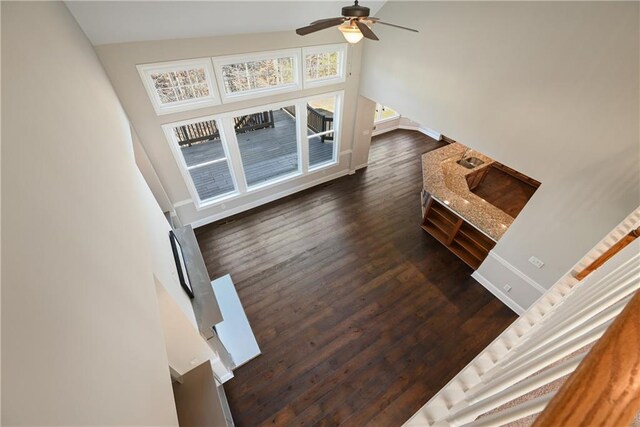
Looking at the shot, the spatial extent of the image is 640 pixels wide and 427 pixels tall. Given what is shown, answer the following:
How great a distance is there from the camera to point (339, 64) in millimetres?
5164

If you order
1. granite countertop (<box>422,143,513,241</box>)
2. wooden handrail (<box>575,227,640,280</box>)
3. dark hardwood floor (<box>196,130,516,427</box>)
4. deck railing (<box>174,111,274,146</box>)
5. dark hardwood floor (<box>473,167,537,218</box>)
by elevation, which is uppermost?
wooden handrail (<box>575,227,640,280</box>)

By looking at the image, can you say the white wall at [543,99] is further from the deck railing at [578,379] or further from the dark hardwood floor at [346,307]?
the deck railing at [578,379]

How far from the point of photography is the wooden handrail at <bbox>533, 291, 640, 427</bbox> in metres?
0.47

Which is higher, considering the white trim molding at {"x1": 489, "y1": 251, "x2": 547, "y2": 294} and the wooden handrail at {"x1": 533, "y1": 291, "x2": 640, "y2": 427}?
the wooden handrail at {"x1": 533, "y1": 291, "x2": 640, "y2": 427}

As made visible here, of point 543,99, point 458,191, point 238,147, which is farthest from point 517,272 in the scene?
point 238,147

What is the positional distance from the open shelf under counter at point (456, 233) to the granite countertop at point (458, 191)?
146 millimetres

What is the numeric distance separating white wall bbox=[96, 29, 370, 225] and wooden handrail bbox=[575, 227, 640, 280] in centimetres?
468

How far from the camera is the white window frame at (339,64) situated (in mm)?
4633

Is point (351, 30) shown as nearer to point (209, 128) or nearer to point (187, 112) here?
point (187, 112)

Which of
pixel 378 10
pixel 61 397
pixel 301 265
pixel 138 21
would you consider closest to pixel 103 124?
pixel 138 21

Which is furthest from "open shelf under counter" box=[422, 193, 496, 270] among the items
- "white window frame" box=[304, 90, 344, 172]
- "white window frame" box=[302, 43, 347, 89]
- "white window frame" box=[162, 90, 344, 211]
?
"white window frame" box=[302, 43, 347, 89]

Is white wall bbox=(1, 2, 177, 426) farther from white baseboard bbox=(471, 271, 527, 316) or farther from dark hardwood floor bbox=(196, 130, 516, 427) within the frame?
white baseboard bbox=(471, 271, 527, 316)

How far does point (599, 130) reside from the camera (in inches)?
104

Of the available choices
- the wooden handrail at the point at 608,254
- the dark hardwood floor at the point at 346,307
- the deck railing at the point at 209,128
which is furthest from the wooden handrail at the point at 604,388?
the deck railing at the point at 209,128
